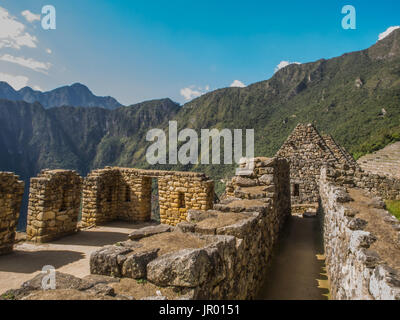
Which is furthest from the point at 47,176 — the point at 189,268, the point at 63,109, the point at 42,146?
the point at 63,109

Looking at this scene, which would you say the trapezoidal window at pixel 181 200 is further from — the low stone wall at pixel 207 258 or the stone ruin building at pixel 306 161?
the stone ruin building at pixel 306 161

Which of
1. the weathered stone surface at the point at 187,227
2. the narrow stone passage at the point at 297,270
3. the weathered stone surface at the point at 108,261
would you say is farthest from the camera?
the narrow stone passage at the point at 297,270

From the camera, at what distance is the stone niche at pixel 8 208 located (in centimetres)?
686

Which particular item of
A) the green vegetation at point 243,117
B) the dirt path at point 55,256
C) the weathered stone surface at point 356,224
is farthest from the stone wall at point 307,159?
the green vegetation at point 243,117

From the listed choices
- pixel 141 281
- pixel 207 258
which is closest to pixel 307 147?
pixel 207 258

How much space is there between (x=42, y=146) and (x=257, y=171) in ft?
465

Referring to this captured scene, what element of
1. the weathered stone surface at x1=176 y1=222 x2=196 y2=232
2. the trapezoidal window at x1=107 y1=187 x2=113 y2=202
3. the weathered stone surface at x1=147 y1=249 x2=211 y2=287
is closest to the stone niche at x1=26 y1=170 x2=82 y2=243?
the trapezoidal window at x1=107 y1=187 x2=113 y2=202

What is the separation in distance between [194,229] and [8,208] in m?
Answer: 6.19

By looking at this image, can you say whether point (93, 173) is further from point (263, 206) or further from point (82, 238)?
point (263, 206)

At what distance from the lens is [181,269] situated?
2.28 meters

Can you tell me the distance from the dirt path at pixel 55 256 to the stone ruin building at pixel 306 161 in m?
8.92

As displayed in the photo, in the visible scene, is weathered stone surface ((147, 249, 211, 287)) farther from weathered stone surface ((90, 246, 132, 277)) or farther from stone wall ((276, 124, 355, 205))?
stone wall ((276, 124, 355, 205))

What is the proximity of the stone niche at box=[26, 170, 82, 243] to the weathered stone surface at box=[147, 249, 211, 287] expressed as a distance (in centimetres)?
704

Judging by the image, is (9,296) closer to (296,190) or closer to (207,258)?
(207,258)
